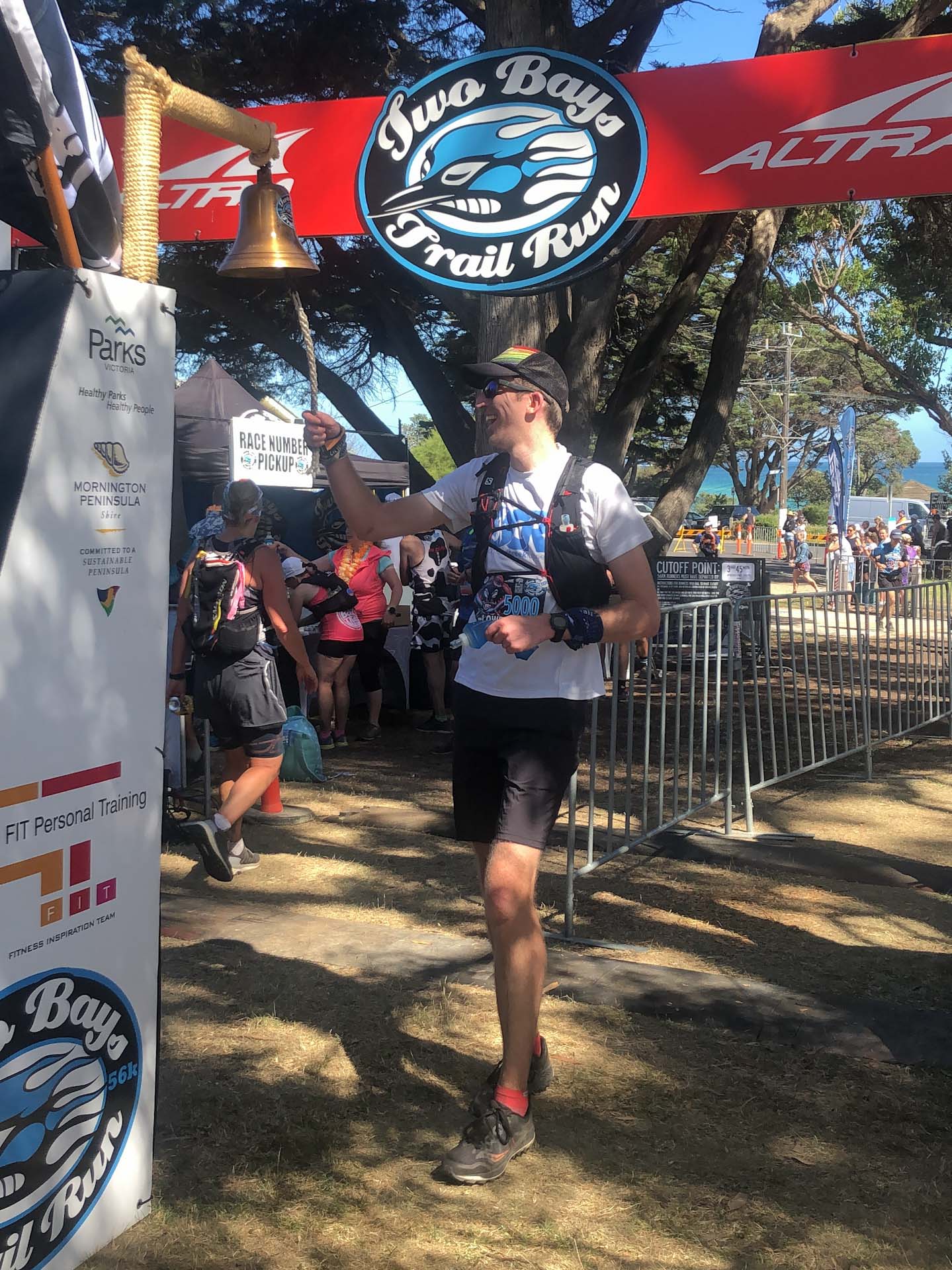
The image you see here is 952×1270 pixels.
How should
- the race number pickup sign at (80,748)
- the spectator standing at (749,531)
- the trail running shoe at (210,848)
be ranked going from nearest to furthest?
1. the race number pickup sign at (80,748)
2. the trail running shoe at (210,848)
3. the spectator standing at (749,531)

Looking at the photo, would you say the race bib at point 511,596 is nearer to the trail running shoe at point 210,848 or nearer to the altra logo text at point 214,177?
the trail running shoe at point 210,848

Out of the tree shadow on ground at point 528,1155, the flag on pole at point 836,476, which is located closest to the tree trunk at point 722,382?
the tree shadow on ground at point 528,1155

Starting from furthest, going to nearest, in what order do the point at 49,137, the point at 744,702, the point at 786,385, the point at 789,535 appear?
the point at 786,385, the point at 789,535, the point at 744,702, the point at 49,137

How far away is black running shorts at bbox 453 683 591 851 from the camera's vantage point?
10.7 ft

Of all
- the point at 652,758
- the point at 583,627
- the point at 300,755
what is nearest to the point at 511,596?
the point at 583,627

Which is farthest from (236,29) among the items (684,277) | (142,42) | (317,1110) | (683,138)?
(317,1110)

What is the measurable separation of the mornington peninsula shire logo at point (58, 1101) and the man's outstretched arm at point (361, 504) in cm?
141

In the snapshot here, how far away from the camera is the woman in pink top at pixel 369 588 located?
373 inches

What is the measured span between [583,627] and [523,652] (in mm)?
170

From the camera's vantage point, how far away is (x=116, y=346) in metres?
2.63

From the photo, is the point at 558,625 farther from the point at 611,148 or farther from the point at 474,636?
the point at 611,148

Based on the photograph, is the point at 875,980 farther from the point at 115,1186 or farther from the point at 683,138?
the point at 683,138

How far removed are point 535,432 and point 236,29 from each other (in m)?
10.4

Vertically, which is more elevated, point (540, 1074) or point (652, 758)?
point (652, 758)
